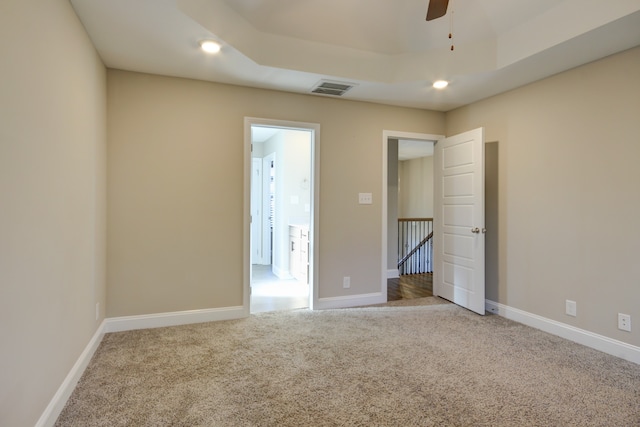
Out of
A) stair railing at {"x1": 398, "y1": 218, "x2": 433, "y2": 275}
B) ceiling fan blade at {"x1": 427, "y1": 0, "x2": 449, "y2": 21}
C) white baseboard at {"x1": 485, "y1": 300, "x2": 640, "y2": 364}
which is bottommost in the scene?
white baseboard at {"x1": 485, "y1": 300, "x2": 640, "y2": 364}

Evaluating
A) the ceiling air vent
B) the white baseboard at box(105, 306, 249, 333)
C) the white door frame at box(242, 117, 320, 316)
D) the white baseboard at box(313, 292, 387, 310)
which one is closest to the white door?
the white baseboard at box(313, 292, 387, 310)

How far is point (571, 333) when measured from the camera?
303cm

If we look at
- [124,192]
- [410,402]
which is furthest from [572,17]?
[124,192]

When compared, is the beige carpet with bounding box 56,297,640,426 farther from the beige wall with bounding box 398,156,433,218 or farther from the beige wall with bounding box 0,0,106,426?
the beige wall with bounding box 398,156,433,218

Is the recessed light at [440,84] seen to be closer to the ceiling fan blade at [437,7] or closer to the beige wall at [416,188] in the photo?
the ceiling fan blade at [437,7]

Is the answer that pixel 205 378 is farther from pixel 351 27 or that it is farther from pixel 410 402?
pixel 351 27

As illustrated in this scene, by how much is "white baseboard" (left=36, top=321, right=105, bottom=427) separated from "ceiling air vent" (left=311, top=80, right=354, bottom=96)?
9.91 ft

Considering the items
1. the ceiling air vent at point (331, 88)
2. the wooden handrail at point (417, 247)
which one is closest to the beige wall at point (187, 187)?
the ceiling air vent at point (331, 88)

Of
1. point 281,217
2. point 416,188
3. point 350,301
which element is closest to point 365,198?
point 350,301

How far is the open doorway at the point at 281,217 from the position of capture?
460 centimetres

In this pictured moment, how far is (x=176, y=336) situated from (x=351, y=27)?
10.3 feet

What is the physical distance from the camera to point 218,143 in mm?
3451

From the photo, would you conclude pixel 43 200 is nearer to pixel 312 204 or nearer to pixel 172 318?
pixel 172 318

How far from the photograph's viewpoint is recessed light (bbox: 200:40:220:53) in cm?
259
